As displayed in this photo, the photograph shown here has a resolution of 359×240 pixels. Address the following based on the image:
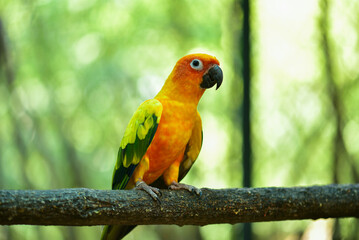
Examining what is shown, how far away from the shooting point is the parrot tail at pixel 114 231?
6.31 ft

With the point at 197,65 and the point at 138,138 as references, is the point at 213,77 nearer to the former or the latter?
the point at 197,65

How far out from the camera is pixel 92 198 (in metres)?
1.50

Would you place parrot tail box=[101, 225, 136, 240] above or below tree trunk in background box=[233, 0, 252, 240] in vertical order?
below

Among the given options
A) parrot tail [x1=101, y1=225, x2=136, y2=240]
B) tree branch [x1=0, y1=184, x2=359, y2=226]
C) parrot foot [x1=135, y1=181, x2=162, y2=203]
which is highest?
parrot foot [x1=135, y1=181, x2=162, y2=203]

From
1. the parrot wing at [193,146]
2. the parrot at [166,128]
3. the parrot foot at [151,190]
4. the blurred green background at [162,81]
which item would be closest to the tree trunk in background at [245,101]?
the blurred green background at [162,81]

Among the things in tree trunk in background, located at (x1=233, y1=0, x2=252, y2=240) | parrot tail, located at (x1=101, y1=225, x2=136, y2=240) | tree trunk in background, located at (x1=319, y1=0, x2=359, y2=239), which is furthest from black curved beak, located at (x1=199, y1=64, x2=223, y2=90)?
tree trunk in background, located at (x1=319, y1=0, x2=359, y2=239)

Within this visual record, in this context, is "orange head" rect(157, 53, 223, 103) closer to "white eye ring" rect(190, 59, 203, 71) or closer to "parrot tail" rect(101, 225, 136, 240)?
"white eye ring" rect(190, 59, 203, 71)

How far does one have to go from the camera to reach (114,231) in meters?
1.94

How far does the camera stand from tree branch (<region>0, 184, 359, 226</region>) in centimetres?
139

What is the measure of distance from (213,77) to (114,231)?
971 mm

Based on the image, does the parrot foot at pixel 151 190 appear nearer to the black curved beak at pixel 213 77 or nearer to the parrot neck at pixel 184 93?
the parrot neck at pixel 184 93

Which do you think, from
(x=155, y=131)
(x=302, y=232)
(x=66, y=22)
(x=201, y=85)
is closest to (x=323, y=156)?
(x=302, y=232)

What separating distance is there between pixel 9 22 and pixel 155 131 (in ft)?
7.66

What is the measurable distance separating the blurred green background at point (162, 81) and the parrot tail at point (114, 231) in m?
1.40
